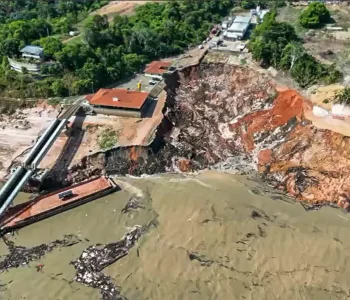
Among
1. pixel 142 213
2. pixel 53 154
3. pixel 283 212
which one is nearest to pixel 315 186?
pixel 283 212

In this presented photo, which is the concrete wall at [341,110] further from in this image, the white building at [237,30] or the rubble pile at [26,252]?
the rubble pile at [26,252]

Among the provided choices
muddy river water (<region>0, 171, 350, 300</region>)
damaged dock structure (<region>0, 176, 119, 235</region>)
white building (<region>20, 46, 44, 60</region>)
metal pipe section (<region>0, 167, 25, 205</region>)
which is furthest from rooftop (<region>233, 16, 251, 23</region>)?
metal pipe section (<region>0, 167, 25, 205</region>)

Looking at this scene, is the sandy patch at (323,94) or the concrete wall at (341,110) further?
the sandy patch at (323,94)

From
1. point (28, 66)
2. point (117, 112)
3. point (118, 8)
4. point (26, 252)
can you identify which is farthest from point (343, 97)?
point (118, 8)

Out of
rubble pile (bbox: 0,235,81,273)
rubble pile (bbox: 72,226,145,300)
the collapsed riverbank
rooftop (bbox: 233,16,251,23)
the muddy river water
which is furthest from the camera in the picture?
rooftop (bbox: 233,16,251,23)

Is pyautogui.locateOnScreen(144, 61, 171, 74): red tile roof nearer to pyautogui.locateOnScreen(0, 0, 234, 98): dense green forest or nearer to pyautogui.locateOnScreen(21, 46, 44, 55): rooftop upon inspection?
pyautogui.locateOnScreen(0, 0, 234, 98): dense green forest

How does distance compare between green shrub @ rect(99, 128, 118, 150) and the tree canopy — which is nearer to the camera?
green shrub @ rect(99, 128, 118, 150)

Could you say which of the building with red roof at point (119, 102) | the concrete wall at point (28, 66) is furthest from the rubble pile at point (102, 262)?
the concrete wall at point (28, 66)
